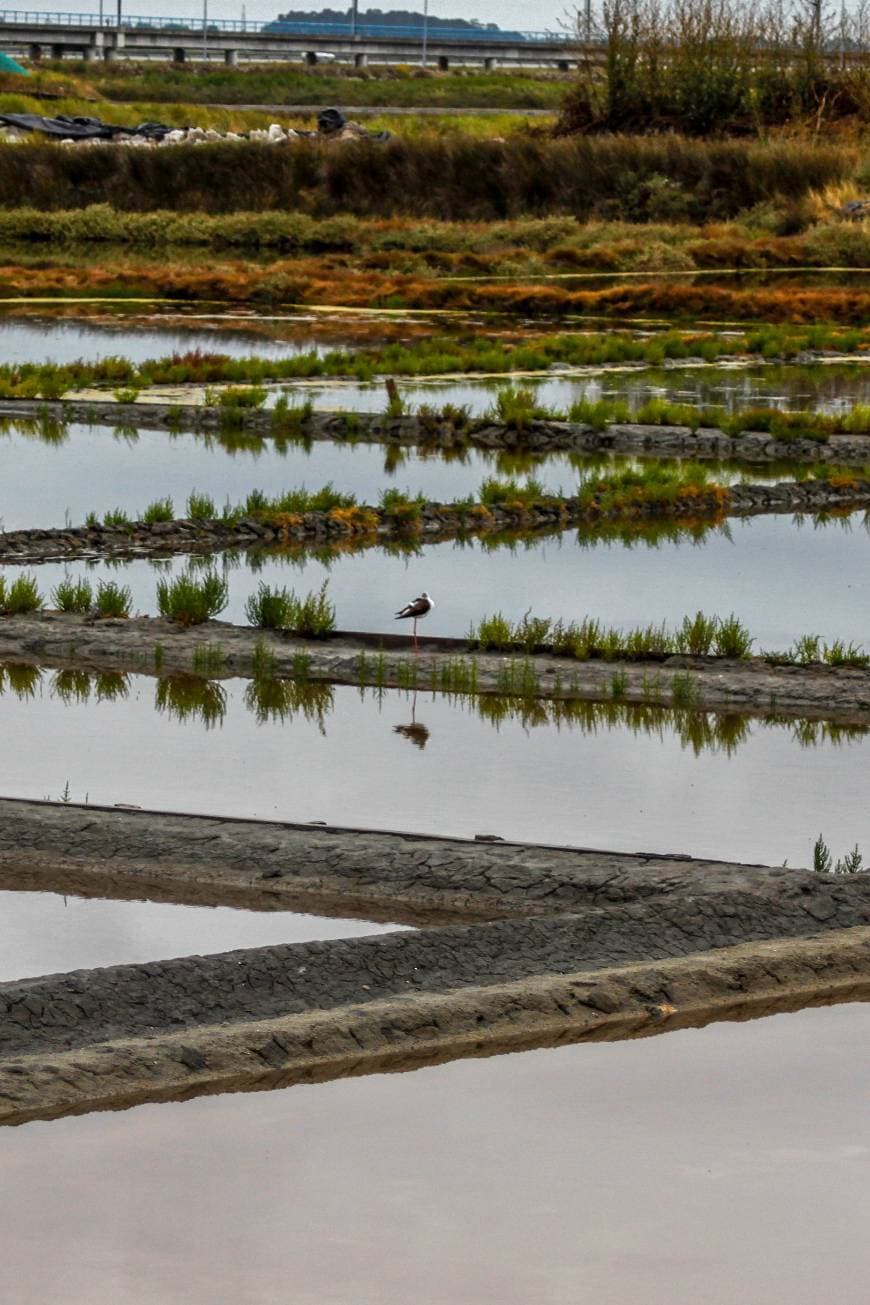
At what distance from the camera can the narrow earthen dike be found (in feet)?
19.6

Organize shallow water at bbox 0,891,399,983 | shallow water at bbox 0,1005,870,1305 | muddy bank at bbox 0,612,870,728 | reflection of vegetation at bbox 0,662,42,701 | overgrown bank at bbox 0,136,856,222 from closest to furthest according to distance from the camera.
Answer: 1. shallow water at bbox 0,1005,870,1305
2. shallow water at bbox 0,891,399,983
3. muddy bank at bbox 0,612,870,728
4. reflection of vegetation at bbox 0,662,42,701
5. overgrown bank at bbox 0,136,856,222

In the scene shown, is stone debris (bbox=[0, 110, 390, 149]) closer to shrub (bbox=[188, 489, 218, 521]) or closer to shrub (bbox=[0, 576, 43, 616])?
shrub (bbox=[188, 489, 218, 521])

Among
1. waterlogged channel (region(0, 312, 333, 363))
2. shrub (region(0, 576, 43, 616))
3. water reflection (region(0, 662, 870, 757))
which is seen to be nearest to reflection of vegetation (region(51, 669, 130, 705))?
water reflection (region(0, 662, 870, 757))

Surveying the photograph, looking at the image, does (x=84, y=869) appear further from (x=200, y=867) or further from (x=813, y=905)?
(x=813, y=905)

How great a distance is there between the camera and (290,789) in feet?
29.7

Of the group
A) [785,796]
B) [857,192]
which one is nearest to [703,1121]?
[785,796]

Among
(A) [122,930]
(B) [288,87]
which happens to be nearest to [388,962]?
(A) [122,930]

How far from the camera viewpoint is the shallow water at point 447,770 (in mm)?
8555

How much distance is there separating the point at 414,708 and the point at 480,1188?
18.4 feet

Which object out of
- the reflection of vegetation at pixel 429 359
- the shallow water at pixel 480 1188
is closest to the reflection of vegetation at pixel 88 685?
the shallow water at pixel 480 1188

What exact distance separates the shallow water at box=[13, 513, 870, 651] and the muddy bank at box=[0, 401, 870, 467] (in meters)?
4.38

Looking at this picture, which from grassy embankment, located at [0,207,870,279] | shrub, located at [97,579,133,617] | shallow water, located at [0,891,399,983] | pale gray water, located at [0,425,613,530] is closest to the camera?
shallow water, located at [0,891,399,983]

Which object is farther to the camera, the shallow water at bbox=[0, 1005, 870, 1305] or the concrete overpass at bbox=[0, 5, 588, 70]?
the concrete overpass at bbox=[0, 5, 588, 70]

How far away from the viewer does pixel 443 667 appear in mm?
11273
